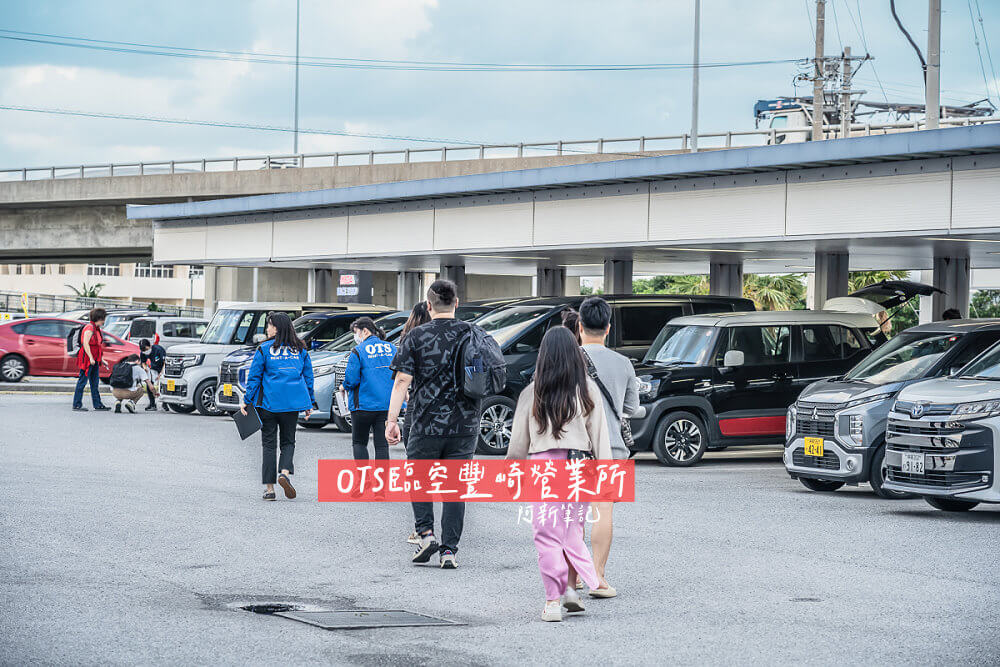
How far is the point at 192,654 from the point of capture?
6020 mm

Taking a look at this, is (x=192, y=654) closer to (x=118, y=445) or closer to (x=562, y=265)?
(x=118, y=445)

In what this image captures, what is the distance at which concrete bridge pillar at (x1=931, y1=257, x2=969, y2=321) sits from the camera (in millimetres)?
24031

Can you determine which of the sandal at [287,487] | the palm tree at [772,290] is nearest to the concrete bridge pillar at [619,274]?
the sandal at [287,487]

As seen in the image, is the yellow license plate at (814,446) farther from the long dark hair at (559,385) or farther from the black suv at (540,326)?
the long dark hair at (559,385)

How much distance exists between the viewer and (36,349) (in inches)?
1168

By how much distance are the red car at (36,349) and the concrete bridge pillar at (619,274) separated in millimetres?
11132

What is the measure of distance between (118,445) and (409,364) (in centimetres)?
940

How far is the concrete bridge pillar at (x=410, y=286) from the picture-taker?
39.5m

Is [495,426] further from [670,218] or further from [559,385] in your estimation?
[559,385]

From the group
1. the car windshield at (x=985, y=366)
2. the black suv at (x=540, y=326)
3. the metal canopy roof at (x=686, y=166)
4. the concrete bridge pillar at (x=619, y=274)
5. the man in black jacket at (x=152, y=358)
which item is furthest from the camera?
the concrete bridge pillar at (x=619, y=274)

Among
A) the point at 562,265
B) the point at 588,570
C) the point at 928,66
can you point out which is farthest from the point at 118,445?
the point at 562,265

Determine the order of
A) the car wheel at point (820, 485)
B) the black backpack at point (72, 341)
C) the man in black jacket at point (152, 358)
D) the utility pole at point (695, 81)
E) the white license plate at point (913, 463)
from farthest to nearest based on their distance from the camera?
the utility pole at point (695, 81)
the black backpack at point (72, 341)
the man in black jacket at point (152, 358)
the car wheel at point (820, 485)
the white license plate at point (913, 463)

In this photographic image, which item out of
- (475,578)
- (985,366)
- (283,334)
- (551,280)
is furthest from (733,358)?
(551,280)

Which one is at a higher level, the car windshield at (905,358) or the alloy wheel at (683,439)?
the car windshield at (905,358)
